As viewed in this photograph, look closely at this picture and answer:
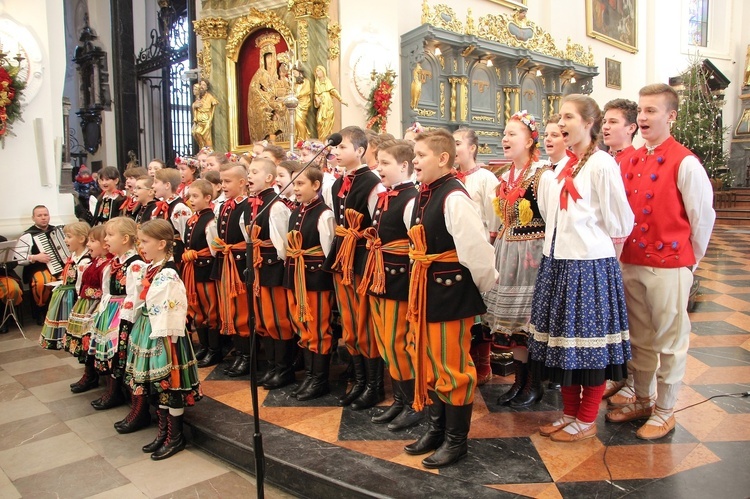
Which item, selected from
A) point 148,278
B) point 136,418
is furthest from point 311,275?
point 136,418

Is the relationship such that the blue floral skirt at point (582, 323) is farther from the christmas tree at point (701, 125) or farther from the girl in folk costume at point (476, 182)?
the christmas tree at point (701, 125)

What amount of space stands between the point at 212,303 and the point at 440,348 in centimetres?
222

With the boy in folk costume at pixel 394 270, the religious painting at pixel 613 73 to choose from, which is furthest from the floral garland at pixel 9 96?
the religious painting at pixel 613 73

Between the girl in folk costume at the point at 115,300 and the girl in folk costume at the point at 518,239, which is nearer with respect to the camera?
the girl in folk costume at the point at 518,239

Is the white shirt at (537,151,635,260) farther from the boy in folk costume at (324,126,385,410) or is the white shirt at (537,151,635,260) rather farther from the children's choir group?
the boy in folk costume at (324,126,385,410)

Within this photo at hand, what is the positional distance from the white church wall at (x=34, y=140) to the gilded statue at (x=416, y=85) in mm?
5335

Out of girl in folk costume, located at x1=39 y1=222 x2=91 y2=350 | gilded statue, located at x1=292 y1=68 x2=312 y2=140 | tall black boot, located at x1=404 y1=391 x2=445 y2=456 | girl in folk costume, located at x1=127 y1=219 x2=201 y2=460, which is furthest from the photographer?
gilded statue, located at x1=292 y1=68 x2=312 y2=140

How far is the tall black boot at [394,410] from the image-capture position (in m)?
3.20

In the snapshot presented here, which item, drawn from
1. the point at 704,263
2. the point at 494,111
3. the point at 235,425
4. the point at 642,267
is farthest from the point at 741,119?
the point at 235,425

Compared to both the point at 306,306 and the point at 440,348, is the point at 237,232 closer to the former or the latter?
the point at 306,306

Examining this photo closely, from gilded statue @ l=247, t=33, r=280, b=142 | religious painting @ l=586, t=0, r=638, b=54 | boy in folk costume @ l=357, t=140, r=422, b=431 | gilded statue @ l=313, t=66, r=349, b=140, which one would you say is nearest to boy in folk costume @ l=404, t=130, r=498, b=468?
boy in folk costume @ l=357, t=140, r=422, b=431

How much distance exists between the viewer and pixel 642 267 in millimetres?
2934

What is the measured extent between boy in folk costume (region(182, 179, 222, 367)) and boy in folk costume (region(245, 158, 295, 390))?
0.51 m

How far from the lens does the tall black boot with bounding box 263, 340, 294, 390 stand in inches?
152
